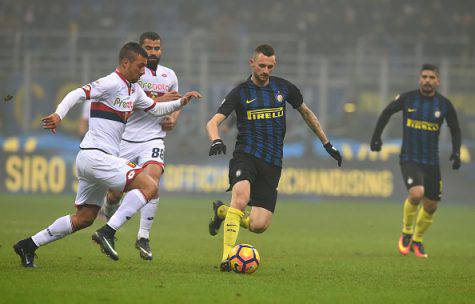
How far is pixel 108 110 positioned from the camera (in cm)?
855

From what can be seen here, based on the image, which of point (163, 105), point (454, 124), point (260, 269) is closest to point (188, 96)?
point (163, 105)

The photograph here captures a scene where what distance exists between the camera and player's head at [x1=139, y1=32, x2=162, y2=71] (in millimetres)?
10328

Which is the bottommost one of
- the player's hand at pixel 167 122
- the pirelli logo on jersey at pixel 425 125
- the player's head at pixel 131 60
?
the player's hand at pixel 167 122

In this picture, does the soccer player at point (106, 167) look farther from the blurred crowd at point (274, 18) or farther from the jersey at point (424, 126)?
the blurred crowd at point (274, 18)

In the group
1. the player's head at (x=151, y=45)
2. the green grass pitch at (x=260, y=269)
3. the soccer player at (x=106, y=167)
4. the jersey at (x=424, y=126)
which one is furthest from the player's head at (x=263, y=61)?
the jersey at (x=424, y=126)

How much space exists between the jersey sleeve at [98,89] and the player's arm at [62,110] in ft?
0.20

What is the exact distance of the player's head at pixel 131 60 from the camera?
8.62 m

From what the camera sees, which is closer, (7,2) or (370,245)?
(370,245)

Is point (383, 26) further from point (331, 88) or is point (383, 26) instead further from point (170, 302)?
point (170, 302)

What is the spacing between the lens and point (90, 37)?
25.0 metres

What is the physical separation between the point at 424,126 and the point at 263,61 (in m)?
3.89

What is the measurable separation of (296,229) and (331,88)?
7.95 m

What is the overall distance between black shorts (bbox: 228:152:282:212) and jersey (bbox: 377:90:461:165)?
340 centimetres

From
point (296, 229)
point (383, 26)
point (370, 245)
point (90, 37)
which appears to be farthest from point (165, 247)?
point (383, 26)
